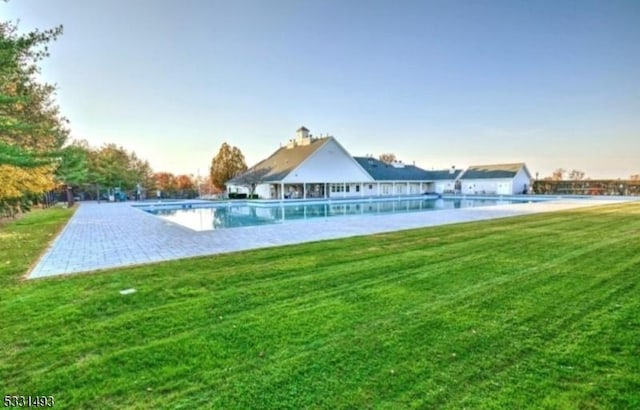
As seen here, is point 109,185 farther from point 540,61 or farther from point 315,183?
point 540,61

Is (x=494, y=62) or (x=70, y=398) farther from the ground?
(x=494, y=62)

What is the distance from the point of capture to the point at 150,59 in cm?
1756

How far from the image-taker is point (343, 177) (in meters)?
35.2

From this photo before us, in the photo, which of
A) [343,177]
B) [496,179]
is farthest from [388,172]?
[496,179]

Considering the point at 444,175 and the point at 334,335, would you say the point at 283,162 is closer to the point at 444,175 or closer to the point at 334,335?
the point at 444,175

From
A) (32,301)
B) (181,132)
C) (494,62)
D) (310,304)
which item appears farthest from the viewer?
(181,132)

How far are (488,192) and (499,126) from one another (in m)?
14.3

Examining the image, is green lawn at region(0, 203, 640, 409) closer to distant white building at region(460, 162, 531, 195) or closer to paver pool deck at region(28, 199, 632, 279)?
paver pool deck at region(28, 199, 632, 279)

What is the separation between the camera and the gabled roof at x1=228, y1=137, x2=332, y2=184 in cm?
3259

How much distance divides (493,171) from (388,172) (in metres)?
12.5

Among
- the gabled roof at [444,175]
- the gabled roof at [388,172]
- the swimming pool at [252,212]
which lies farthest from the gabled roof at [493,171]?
the swimming pool at [252,212]

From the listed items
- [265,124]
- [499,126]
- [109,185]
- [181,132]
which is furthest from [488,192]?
[109,185]

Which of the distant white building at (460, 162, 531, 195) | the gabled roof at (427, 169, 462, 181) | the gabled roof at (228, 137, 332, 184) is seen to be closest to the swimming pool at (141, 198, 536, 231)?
the gabled roof at (228, 137, 332, 184)

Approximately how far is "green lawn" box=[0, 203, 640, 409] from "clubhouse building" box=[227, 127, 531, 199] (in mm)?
26345
